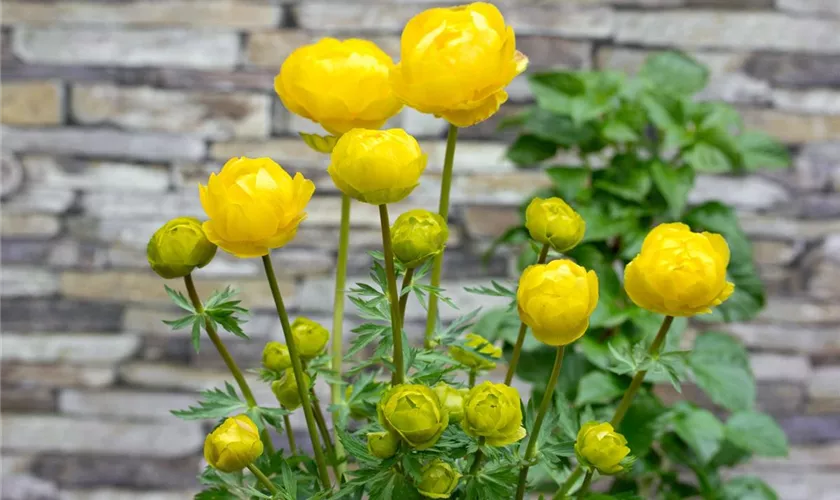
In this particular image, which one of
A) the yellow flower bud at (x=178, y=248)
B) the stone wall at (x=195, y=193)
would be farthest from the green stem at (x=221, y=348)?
the stone wall at (x=195, y=193)

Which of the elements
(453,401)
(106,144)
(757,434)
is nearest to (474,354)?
(453,401)

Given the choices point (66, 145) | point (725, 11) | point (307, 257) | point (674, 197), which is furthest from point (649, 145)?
point (66, 145)

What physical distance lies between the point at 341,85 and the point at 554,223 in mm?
123

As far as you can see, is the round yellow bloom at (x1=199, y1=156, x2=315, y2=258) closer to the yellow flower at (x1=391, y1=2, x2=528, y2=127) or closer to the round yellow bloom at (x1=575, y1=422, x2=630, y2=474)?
A: the yellow flower at (x1=391, y1=2, x2=528, y2=127)

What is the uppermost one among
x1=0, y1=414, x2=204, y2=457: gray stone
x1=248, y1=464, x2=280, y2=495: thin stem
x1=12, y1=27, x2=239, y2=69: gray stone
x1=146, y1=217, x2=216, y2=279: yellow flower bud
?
x1=146, y1=217, x2=216, y2=279: yellow flower bud

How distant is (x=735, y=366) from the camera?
2.81 ft

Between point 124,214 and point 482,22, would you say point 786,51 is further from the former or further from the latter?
point 124,214

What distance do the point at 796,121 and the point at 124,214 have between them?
37.5 inches

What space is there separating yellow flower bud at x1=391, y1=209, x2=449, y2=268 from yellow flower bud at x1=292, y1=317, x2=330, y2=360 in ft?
0.31

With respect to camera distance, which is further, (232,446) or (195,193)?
(195,193)

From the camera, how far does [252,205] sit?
0.30m

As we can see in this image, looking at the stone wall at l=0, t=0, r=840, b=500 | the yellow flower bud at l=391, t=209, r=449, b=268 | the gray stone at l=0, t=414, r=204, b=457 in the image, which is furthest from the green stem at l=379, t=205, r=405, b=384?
the gray stone at l=0, t=414, r=204, b=457

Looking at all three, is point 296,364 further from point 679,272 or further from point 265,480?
point 679,272

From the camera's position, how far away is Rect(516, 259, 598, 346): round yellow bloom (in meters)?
0.31
